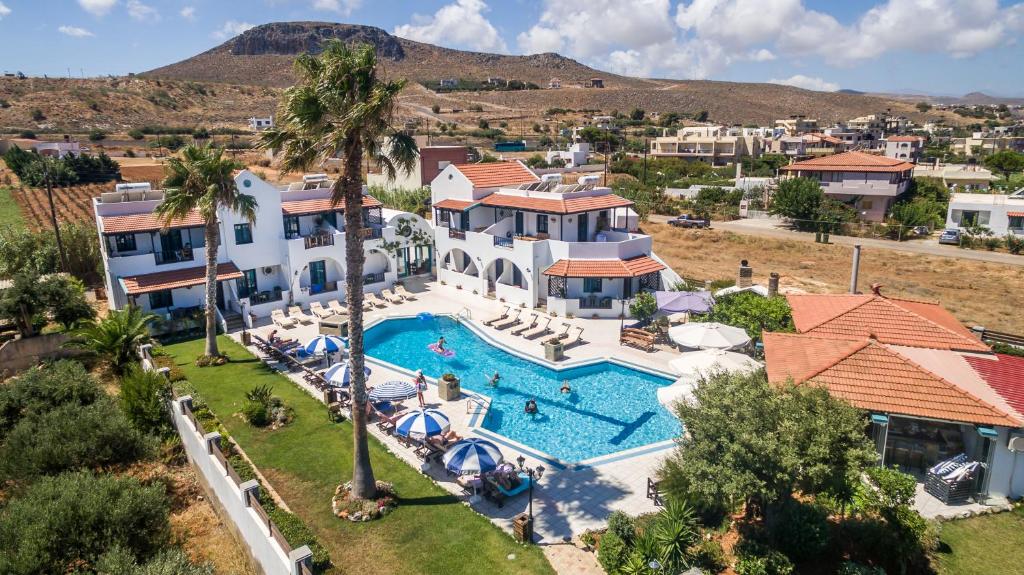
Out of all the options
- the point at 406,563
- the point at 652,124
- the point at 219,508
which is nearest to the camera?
the point at 406,563

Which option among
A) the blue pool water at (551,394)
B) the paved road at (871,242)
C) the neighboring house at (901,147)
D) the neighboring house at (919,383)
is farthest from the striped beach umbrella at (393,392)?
the neighboring house at (901,147)

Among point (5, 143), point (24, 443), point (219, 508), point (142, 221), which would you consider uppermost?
point (5, 143)

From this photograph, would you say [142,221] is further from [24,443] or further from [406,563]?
[406,563]

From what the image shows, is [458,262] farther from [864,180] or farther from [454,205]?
[864,180]

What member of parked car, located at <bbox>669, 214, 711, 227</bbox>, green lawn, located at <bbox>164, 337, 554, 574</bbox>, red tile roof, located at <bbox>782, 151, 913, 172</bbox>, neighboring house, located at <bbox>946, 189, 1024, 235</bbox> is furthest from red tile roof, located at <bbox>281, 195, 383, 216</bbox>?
neighboring house, located at <bbox>946, 189, 1024, 235</bbox>

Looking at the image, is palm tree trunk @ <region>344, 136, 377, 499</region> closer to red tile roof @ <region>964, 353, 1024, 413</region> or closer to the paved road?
red tile roof @ <region>964, 353, 1024, 413</region>

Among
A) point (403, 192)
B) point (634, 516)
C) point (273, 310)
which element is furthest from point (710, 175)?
point (634, 516)
